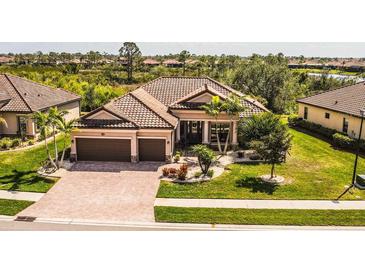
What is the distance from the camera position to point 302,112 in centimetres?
3959

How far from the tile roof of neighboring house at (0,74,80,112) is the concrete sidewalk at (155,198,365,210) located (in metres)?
18.3

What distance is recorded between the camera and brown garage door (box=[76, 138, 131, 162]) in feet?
83.2

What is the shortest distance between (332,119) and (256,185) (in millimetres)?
15991

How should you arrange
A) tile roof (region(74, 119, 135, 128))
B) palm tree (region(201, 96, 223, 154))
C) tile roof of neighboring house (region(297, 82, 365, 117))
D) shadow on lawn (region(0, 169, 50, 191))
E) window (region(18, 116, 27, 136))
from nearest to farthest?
shadow on lawn (region(0, 169, 50, 191))
tile roof (region(74, 119, 135, 128))
palm tree (region(201, 96, 223, 154))
tile roof of neighboring house (region(297, 82, 365, 117))
window (region(18, 116, 27, 136))

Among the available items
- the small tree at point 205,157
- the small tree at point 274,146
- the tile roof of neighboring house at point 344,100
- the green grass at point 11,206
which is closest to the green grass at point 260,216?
the small tree at point 274,146

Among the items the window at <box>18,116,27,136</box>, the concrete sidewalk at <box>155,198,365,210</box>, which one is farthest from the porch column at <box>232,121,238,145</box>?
the window at <box>18,116,27,136</box>

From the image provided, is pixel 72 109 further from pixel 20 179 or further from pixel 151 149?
pixel 20 179

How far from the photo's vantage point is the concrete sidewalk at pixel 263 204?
18.2m

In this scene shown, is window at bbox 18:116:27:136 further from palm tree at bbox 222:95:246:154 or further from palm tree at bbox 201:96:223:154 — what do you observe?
palm tree at bbox 222:95:246:154

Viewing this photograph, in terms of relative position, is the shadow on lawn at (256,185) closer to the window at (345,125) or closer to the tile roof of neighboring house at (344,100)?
the tile roof of neighboring house at (344,100)

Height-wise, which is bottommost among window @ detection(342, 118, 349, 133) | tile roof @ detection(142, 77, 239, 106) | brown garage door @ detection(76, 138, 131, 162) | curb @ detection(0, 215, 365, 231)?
curb @ detection(0, 215, 365, 231)

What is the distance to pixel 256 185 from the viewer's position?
69.9 feet

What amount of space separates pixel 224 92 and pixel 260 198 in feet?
47.7

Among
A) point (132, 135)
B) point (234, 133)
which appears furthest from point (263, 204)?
point (234, 133)
